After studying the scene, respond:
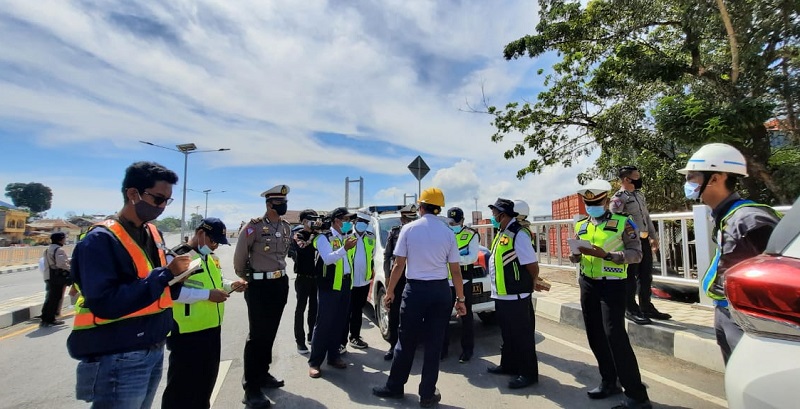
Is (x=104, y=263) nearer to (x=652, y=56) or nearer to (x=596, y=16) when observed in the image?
(x=652, y=56)

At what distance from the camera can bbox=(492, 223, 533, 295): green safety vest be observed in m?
3.96

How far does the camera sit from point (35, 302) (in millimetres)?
9617

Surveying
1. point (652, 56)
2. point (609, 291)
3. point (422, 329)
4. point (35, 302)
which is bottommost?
point (35, 302)

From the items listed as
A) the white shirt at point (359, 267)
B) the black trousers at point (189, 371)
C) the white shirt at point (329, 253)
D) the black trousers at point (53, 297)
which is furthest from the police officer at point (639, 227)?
the black trousers at point (53, 297)

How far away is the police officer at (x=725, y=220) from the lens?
6.54 feet

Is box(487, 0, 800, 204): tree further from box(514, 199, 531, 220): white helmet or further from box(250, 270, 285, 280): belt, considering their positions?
box(250, 270, 285, 280): belt

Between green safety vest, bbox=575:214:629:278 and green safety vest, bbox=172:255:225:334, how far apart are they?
3010 millimetres

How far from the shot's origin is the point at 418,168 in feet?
30.5

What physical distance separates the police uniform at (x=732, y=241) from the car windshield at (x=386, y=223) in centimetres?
498

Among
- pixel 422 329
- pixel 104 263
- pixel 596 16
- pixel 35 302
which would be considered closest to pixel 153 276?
pixel 104 263

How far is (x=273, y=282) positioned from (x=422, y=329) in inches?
60.0

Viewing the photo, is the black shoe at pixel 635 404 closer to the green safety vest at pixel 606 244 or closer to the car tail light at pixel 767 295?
the green safety vest at pixel 606 244

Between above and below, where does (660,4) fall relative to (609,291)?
above

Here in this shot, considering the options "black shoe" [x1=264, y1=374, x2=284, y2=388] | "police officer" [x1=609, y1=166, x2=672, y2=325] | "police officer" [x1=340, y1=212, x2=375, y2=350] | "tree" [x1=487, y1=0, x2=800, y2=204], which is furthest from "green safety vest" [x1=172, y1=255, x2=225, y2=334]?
"tree" [x1=487, y1=0, x2=800, y2=204]
